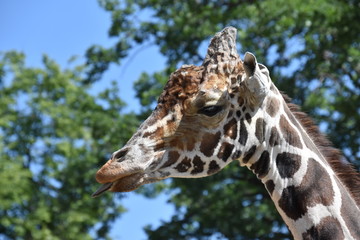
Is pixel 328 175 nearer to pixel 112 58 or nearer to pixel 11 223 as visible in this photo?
pixel 112 58

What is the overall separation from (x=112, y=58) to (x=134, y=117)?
2.79 metres

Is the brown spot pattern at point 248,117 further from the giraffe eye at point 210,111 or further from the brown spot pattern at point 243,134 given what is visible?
the giraffe eye at point 210,111

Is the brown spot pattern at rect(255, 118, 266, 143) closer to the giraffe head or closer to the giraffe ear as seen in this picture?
the giraffe head

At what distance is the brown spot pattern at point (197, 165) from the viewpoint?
648 cm

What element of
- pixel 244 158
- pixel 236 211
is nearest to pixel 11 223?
pixel 236 211

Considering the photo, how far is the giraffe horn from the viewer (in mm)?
6703

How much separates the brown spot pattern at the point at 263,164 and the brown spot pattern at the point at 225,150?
0.24 metres

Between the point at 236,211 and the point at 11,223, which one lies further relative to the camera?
the point at 11,223

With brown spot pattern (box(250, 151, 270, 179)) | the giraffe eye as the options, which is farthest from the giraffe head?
brown spot pattern (box(250, 151, 270, 179))

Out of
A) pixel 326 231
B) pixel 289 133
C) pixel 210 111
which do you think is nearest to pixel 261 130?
pixel 289 133

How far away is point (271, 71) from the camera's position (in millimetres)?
22047

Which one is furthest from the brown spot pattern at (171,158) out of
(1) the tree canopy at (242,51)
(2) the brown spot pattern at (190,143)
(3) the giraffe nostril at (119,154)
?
(1) the tree canopy at (242,51)

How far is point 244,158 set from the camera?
659 cm

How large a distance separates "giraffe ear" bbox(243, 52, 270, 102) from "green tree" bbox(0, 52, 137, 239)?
17236 millimetres
